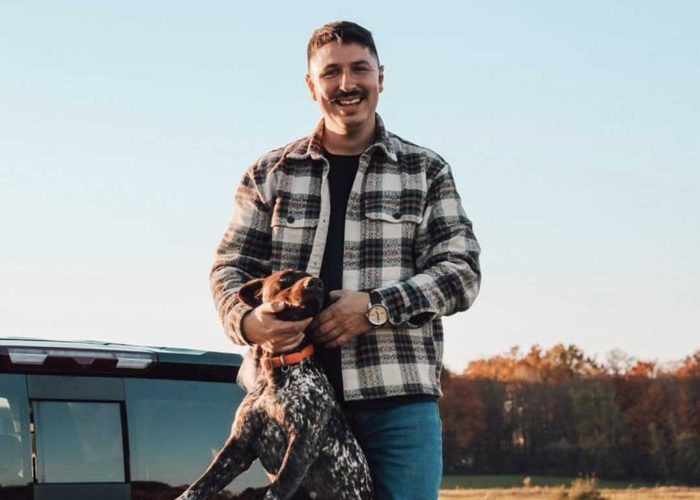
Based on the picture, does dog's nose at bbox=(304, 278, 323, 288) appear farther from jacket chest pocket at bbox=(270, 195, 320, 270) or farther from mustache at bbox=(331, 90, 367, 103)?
mustache at bbox=(331, 90, 367, 103)

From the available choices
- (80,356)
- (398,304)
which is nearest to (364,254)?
(398,304)

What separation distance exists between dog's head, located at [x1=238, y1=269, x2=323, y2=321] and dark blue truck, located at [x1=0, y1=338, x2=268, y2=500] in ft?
6.54

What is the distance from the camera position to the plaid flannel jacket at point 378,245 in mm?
3309

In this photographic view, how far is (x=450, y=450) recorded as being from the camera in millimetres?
69438

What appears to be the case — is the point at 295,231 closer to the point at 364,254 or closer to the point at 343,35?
the point at 364,254

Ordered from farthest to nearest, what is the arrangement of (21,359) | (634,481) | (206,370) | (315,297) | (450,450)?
(450,450)
(634,481)
(206,370)
(21,359)
(315,297)

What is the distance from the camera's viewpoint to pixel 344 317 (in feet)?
10.5

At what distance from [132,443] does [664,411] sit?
73.0m

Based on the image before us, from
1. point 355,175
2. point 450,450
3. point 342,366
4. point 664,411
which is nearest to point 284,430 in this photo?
point 342,366

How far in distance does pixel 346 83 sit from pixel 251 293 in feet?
1.97

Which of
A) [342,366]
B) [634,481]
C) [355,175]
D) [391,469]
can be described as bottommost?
[634,481]

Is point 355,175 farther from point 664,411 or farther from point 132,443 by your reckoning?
point 664,411

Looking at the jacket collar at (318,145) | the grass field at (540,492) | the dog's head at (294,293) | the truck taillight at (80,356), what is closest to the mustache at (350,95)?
the jacket collar at (318,145)

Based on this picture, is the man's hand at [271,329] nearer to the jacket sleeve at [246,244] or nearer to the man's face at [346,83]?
the jacket sleeve at [246,244]
